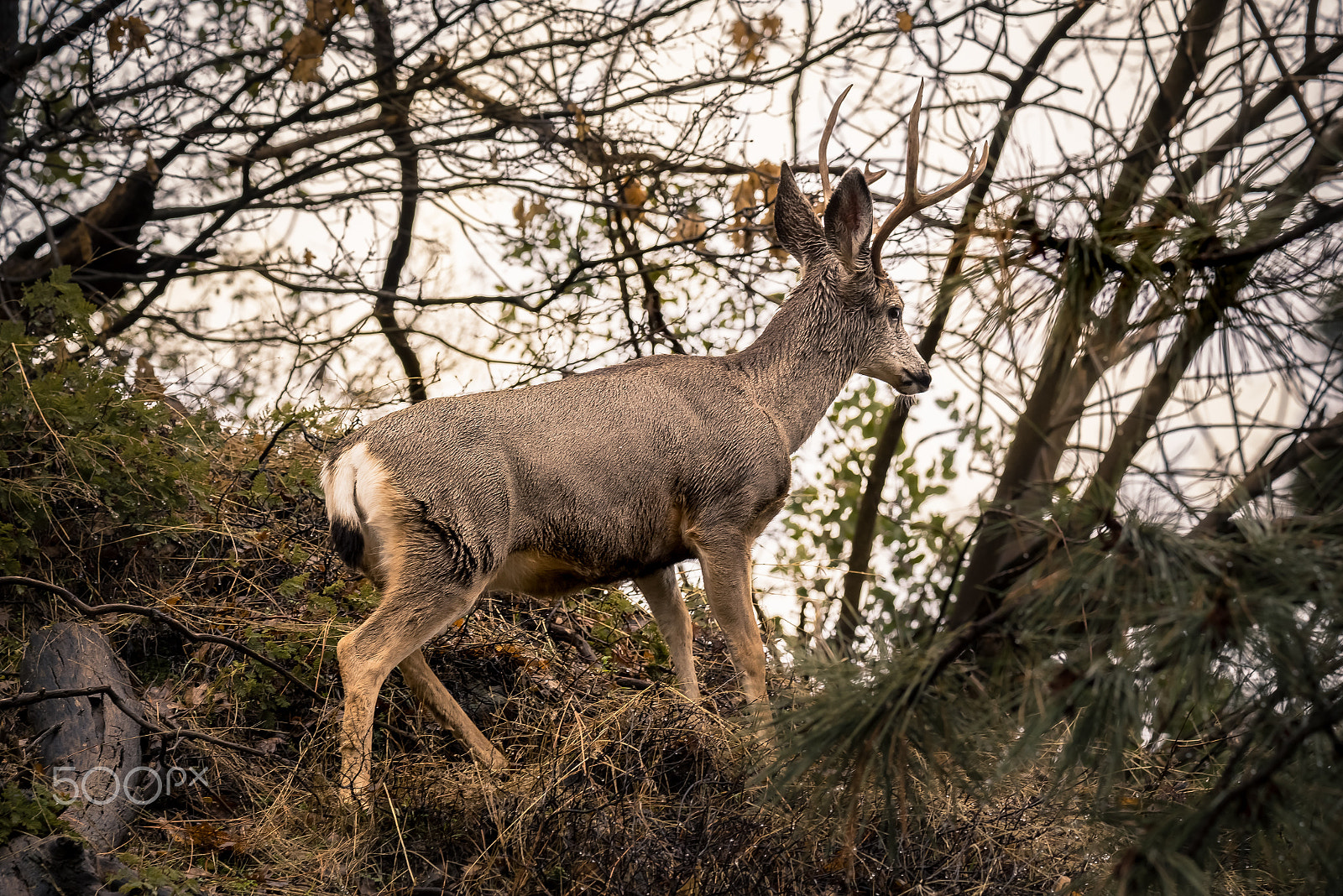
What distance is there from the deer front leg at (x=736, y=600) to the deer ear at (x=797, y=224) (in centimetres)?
142

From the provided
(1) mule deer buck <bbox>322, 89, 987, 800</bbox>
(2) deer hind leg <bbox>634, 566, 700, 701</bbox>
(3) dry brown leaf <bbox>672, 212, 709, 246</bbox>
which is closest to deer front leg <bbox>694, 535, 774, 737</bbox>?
(1) mule deer buck <bbox>322, 89, 987, 800</bbox>

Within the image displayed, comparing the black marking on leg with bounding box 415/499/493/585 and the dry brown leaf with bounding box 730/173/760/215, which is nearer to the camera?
the black marking on leg with bounding box 415/499/493/585

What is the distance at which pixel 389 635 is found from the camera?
4.50m

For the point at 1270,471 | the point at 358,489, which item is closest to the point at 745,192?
the point at 358,489

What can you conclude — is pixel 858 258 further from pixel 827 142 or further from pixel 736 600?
pixel 736 600

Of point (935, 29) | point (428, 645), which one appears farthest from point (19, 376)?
point (935, 29)

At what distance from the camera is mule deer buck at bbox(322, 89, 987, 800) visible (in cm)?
454

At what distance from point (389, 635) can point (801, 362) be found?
214 cm

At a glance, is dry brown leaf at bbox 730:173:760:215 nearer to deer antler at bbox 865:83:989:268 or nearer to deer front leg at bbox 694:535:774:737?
deer antler at bbox 865:83:989:268

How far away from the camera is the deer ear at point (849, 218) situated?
5304mm

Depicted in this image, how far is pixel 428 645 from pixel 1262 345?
13.1 ft

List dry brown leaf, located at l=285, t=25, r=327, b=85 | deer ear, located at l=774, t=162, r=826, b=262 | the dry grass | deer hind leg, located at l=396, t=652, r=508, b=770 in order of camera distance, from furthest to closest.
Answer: dry brown leaf, located at l=285, t=25, r=327, b=85, deer ear, located at l=774, t=162, r=826, b=262, deer hind leg, located at l=396, t=652, r=508, b=770, the dry grass

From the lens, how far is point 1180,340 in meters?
2.80

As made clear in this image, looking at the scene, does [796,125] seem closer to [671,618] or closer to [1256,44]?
[1256,44]
